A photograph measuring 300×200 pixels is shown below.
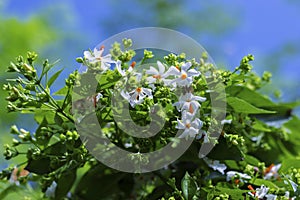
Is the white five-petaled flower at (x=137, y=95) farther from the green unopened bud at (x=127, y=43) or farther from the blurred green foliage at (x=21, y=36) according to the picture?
the blurred green foliage at (x=21, y=36)

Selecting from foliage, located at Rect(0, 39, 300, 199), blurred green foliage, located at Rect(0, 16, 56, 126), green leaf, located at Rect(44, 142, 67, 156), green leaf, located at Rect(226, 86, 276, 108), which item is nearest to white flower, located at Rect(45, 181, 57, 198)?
foliage, located at Rect(0, 39, 300, 199)

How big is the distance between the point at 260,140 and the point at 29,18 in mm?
4447

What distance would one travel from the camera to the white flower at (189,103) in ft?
2.63

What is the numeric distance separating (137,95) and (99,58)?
0.29 ft

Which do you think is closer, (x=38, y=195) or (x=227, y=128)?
(x=227, y=128)

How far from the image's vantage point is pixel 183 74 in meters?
0.80

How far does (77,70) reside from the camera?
827mm

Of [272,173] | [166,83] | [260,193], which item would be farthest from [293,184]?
[166,83]

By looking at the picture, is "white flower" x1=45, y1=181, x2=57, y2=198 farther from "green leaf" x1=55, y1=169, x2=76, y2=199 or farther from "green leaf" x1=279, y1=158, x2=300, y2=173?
"green leaf" x1=279, y1=158, x2=300, y2=173

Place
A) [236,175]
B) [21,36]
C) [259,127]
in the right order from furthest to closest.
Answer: [21,36] → [259,127] → [236,175]

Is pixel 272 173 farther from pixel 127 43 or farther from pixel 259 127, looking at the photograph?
pixel 127 43

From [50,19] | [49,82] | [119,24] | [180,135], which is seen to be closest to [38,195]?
[49,82]

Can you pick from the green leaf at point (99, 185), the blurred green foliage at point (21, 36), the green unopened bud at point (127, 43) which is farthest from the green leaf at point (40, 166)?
the blurred green foliage at point (21, 36)

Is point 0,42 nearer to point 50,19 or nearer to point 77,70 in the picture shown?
point 50,19
